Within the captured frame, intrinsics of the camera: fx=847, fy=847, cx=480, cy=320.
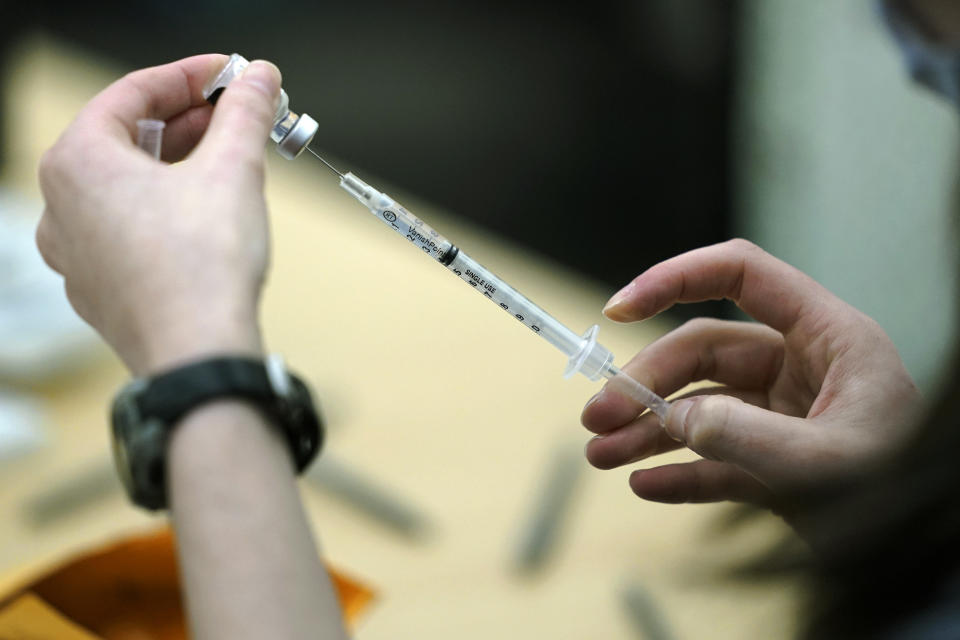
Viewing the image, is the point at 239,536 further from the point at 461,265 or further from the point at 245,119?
the point at 461,265

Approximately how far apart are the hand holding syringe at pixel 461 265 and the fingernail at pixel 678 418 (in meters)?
0.03

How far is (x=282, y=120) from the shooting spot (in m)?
0.66

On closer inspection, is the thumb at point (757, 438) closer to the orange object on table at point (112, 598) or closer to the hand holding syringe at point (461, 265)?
the hand holding syringe at point (461, 265)

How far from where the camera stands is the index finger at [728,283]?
0.72m

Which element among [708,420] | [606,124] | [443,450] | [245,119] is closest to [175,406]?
[245,119]

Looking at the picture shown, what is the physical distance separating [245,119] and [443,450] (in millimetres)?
590

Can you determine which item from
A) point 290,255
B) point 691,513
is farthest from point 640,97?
point 691,513

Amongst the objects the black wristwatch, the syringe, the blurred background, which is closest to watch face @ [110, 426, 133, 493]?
the black wristwatch

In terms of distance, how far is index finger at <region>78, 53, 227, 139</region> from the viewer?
1.86 ft

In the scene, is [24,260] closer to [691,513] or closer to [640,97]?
[691,513]

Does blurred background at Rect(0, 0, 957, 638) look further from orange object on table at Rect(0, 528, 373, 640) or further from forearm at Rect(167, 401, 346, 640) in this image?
forearm at Rect(167, 401, 346, 640)

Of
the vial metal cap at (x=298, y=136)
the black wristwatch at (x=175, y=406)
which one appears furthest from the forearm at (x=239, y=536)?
the vial metal cap at (x=298, y=136)

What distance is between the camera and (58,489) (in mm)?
979

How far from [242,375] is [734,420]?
34 centimetres
